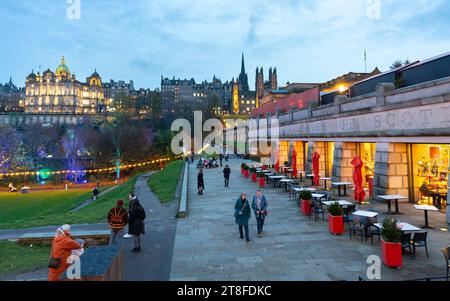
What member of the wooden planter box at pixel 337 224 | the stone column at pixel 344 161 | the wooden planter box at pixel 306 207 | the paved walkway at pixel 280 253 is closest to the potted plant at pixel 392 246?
the paved walkway at pixel 280 253

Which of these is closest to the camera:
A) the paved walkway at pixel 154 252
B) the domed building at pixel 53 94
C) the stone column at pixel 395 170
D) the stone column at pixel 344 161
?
the paved walkway at pixel 154 252

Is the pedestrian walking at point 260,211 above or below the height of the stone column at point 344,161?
below

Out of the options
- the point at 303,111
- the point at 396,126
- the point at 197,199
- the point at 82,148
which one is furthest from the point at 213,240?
the point at 82,148

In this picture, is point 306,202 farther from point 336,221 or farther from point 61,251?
point 61,251

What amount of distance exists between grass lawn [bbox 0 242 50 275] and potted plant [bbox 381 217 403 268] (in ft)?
32.3

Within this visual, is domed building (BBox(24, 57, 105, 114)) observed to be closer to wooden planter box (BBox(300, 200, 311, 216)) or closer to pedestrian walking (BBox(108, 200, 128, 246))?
pedestrian walking (BBox(108, 200, 128, 246))

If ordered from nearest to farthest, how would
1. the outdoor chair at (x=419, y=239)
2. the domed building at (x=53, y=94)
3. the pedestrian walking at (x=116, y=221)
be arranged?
1. the outdoor chair at (x=419, y=239)
2. the pedestrian walking at (x=116, y=221)
3. the domed building at (x=53, y=94)

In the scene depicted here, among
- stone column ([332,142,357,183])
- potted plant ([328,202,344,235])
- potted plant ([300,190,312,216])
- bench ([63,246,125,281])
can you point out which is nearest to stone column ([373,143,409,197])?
stone column ([332,142,357,183])

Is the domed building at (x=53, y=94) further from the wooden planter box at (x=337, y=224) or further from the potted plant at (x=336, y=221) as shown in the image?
the wooden planter box at (x=337, y=224)

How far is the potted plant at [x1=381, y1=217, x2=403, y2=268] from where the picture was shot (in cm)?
771

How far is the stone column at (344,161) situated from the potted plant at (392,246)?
40.6ft

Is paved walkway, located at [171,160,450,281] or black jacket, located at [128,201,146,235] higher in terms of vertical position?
black jacket, located at [128,201,146,235]

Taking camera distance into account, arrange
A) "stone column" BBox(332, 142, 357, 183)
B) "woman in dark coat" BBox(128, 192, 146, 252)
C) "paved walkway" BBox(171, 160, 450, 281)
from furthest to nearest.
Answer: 1. "stone column" BBox(332, 142, 357, 183)
2. "woman in dark coat" BBox(128, 192, 146, 252)
3. "paved walkway" BBox(171, 160, 450, 281)

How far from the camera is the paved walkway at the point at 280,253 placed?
756 cm
